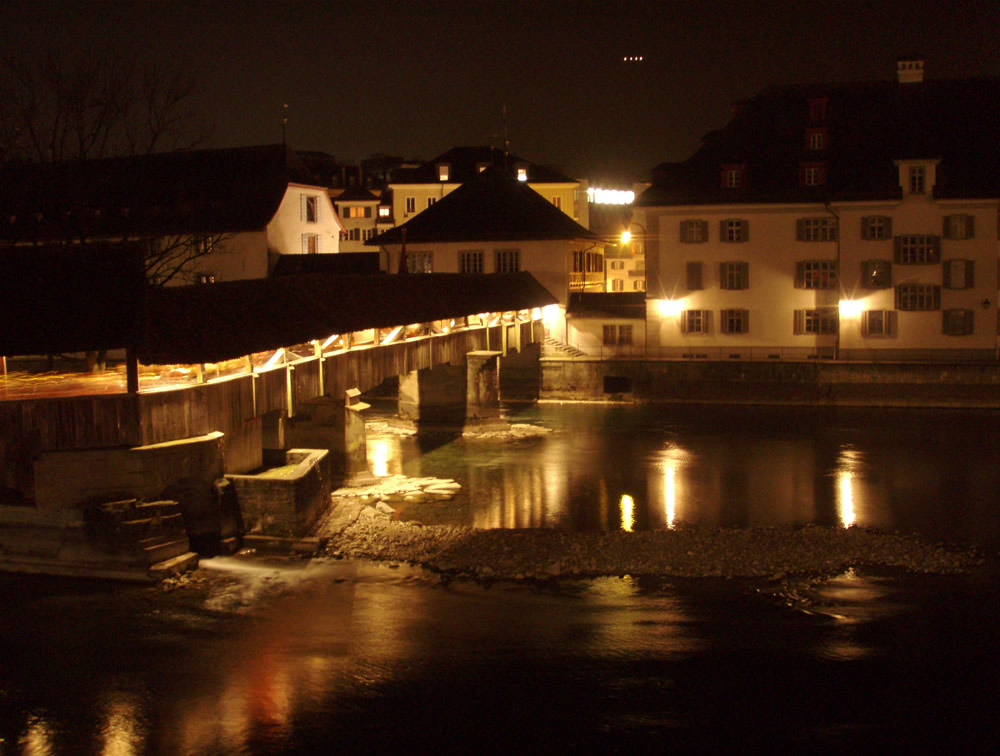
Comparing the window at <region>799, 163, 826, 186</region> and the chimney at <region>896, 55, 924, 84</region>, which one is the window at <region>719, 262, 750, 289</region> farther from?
the chimney at <region>896, 55, 924, 84</region>

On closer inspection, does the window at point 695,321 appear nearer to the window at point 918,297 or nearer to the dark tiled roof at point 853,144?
the dark tiled roof at point 853,144

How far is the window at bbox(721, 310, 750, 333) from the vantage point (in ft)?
131

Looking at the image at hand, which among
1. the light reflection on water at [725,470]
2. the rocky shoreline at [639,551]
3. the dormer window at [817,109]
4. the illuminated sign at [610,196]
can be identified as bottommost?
the rocky shoreline at [639,551]

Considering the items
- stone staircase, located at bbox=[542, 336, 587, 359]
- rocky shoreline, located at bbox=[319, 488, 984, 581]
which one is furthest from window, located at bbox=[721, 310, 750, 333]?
rocky shoreline, located at bbox=[319, 488, 984, 581]

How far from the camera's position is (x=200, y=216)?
39875mm

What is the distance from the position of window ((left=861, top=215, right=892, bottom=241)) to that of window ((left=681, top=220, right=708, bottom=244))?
586cm

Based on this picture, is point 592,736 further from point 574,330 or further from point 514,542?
point 574,330

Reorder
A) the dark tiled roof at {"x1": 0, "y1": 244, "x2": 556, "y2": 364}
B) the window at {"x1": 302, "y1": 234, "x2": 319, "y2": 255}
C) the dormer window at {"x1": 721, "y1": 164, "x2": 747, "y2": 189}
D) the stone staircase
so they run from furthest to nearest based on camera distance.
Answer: the window at {"x1": 302, "y1": 234, "x2": 319, "y2": 255}
the stone staircase
the dormer window at {"x1": 721, "y1": 164, "x2": 747, "y2": 189}
the dark tiled roof at {"x1": 0, "y1": 244, "x2": 556, "y2": 364}

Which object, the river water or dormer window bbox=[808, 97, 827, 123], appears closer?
the river water

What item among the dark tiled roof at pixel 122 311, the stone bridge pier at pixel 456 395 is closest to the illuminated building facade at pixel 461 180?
the stone bridge pier at pixel 456 395

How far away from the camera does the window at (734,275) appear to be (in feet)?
131

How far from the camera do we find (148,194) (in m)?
39.6

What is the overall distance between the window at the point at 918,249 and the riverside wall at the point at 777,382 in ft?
14.3

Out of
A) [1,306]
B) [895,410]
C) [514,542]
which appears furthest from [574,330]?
[1,306]
